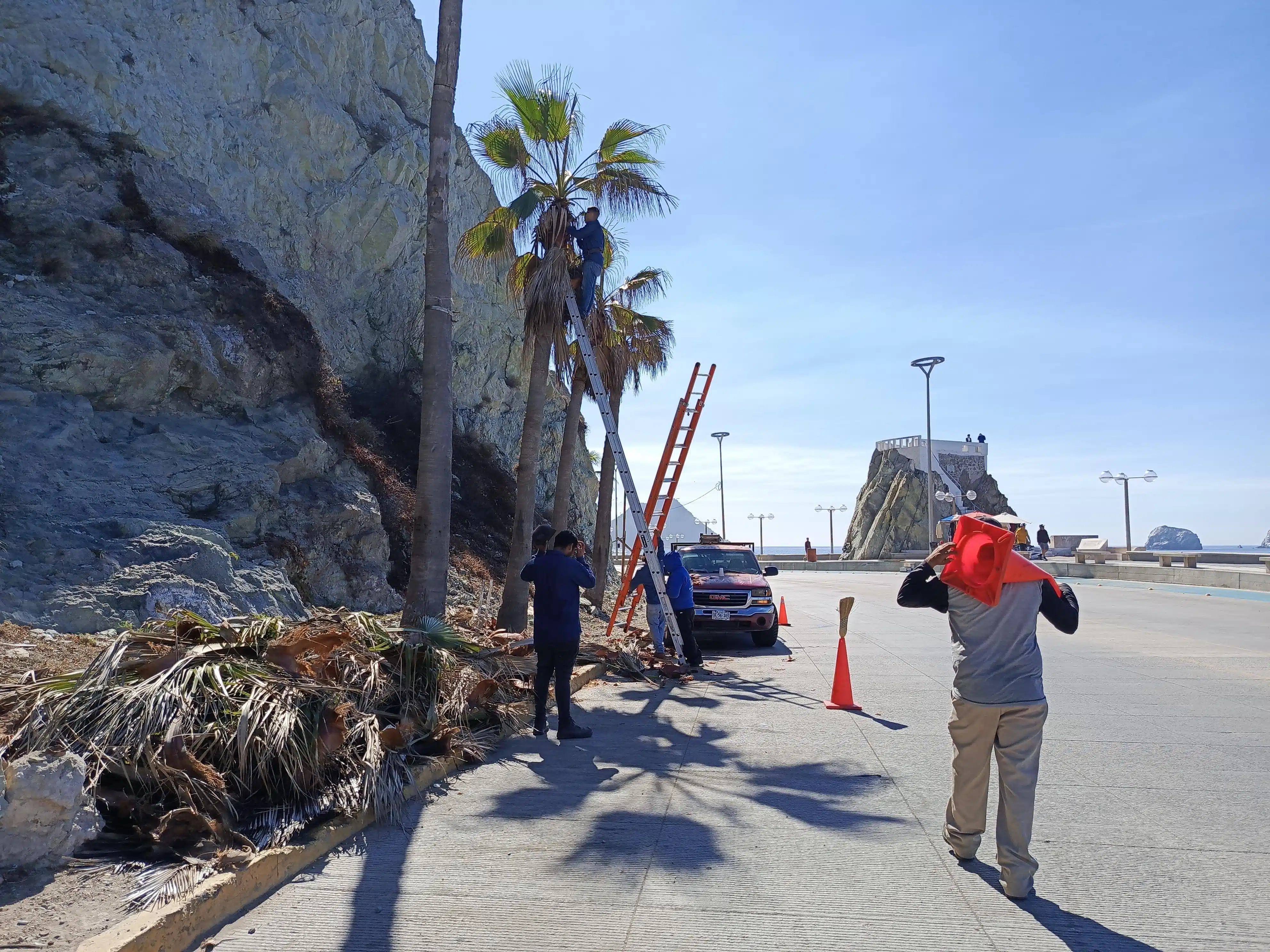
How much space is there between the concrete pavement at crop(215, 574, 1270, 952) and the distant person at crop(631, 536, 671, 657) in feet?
10.4

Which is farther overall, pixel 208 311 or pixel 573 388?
pixel 573 388

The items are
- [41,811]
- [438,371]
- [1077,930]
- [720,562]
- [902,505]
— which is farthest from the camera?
[902,505]

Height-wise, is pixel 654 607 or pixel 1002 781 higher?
pixel 654 607

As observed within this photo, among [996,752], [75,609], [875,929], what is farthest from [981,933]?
[75,609]

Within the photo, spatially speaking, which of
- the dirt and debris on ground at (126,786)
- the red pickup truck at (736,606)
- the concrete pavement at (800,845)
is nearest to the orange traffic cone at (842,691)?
the concrete pavement at (800,845)

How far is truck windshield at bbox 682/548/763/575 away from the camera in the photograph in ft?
56.3

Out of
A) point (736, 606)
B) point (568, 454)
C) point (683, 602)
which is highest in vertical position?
point (568, 454)

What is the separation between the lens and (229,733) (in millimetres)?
5273

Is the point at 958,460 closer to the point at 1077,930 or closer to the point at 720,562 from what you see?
the point at 720,562

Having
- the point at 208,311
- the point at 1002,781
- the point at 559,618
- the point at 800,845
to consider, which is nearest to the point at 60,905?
the point at 800,845

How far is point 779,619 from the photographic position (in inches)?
821

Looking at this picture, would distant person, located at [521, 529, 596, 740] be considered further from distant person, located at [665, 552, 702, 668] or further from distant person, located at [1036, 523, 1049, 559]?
distant person, located at [1036, 523, 1049, 559]

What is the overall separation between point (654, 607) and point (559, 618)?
16.9 feet

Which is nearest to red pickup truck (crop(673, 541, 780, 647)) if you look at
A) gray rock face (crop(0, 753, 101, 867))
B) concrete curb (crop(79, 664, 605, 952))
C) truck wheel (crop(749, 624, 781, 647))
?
truck wheel (crop(749, 624, 781, 647))
